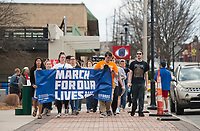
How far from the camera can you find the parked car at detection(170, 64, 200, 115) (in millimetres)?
17953

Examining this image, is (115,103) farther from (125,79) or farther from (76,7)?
(76,7)

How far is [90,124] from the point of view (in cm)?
1382

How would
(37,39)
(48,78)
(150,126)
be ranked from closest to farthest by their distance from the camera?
(150,126)
(48,78)
(37,39)

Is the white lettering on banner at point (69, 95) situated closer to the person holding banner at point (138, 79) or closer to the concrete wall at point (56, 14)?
the person holding banner at point (138, 79)

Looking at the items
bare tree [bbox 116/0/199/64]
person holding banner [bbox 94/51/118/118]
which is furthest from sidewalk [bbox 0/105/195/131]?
bare tree [bbox 116/0/199/64]

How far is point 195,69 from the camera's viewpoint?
64.6ft

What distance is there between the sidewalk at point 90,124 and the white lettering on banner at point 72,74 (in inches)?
51.8

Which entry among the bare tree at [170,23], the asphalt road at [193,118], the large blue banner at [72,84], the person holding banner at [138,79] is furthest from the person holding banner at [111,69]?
the bare tree at [170,23]

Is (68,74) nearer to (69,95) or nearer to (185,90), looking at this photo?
(69,95)

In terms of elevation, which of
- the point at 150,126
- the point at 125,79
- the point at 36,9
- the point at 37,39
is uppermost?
the point at 36,9

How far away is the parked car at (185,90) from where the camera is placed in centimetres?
1795

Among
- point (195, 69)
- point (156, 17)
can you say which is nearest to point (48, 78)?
point (195, 69)

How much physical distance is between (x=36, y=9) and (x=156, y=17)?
1442cm

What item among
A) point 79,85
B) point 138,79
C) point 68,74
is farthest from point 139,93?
point 68,74
